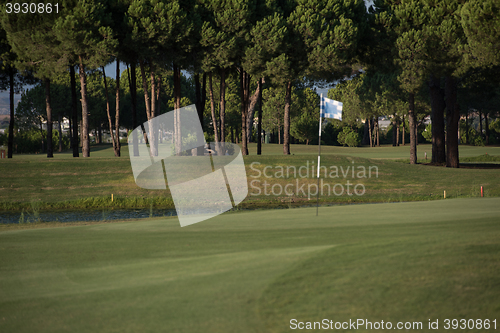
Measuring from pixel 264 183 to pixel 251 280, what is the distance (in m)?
20.8

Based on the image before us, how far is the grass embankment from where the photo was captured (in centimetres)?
2272

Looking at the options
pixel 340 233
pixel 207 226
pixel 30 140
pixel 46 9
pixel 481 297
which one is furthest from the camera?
pixel 30 140

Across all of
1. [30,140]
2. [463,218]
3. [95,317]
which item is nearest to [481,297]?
[95,317]

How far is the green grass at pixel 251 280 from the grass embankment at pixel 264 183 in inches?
605

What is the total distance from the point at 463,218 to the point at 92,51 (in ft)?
84.9

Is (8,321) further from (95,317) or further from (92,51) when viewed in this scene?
(92,51)

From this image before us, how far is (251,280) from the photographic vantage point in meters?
5.02

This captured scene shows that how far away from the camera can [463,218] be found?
8.73 metres

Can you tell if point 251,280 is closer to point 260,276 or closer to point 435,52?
point 260,276

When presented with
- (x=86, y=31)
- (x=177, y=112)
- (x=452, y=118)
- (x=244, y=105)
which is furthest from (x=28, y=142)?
(x=452, y=118)

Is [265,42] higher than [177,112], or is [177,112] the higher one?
[265,42]

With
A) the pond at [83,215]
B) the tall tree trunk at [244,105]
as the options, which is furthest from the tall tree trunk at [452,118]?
the pond at [83,215]

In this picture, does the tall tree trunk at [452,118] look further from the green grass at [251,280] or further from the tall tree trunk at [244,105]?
the green grass at [251,280]

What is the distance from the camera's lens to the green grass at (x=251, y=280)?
4.22m
